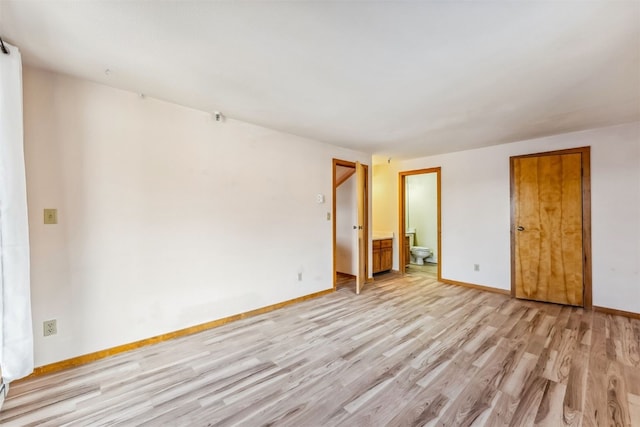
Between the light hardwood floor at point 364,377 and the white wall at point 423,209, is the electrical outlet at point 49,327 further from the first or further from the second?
the white wall at point 423,209

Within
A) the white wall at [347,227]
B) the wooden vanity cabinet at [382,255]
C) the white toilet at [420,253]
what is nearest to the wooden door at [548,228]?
the wooden vanity cabinet at [382,255]

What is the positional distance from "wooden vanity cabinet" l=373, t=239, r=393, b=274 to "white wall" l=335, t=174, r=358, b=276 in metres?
0.46

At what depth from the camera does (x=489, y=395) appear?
180 centimetres

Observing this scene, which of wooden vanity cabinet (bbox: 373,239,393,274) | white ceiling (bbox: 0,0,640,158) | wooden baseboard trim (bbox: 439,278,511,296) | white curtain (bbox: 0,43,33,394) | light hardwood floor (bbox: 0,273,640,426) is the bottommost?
wooden baseboard trim (bbox: 439,278,511,296)

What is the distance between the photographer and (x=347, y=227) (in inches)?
201

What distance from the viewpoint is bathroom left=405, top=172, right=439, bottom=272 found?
6602mm

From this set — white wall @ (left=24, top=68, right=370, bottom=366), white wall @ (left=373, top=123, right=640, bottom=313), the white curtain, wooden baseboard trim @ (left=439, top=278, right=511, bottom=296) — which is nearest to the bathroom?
white wall @ (left=373, top=123, right=640, bottom=313)

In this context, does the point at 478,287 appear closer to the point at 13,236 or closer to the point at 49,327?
the point at 49,327

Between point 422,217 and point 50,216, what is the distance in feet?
22.6

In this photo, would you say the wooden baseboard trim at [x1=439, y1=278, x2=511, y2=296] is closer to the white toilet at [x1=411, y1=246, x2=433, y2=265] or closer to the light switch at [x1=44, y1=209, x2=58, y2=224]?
the white toilet at [x1=411, y1=246, x2=433, y2=265]

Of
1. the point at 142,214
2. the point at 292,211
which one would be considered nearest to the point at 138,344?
the point at 142,214

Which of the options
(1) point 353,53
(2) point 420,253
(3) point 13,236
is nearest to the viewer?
(3) point 13,236

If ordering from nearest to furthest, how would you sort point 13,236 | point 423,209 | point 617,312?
point 13,236 < point 617,312 < point 423,209

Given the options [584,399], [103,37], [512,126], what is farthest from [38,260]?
[512,126]
